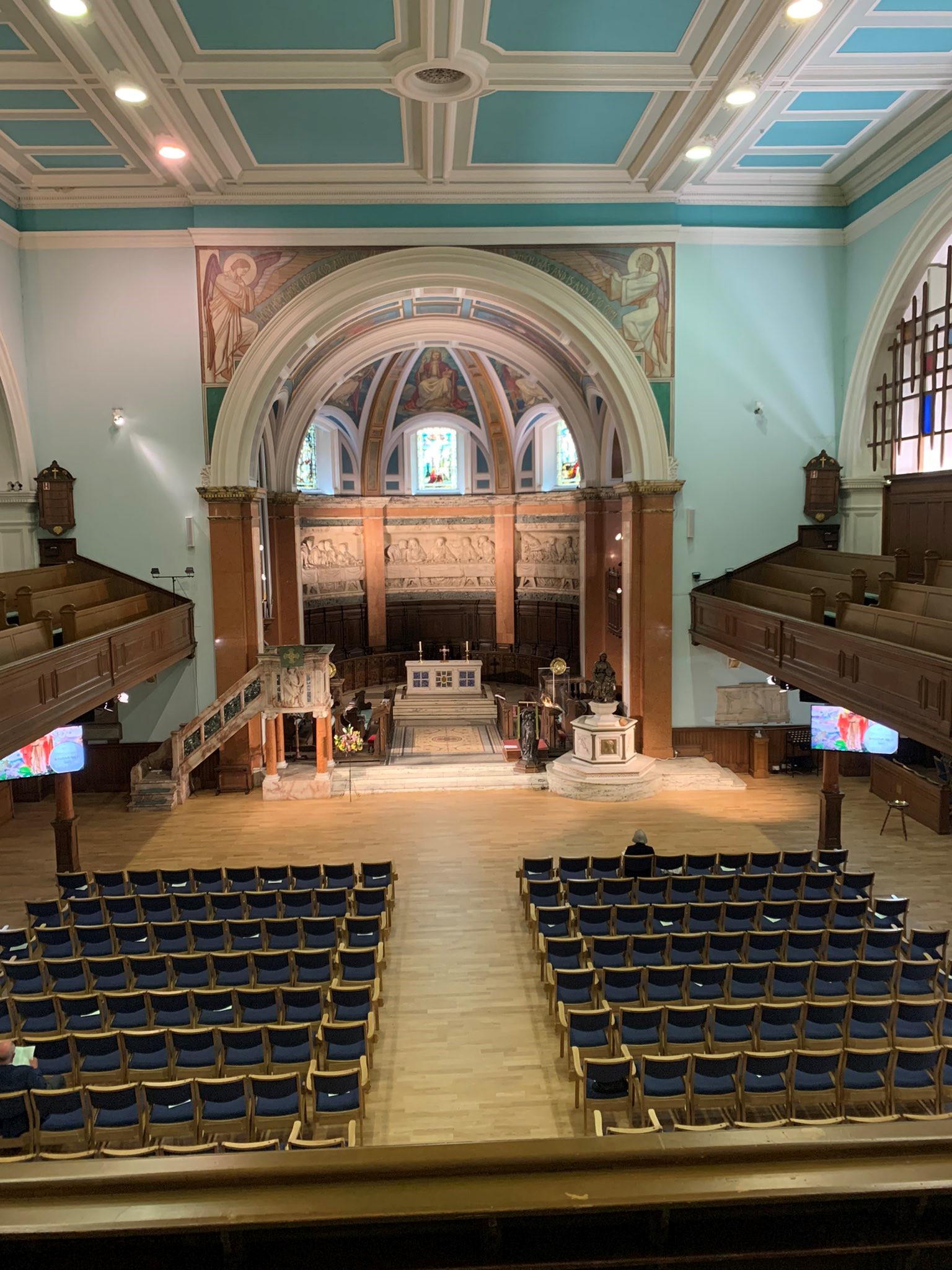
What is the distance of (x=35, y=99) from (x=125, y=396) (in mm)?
5102

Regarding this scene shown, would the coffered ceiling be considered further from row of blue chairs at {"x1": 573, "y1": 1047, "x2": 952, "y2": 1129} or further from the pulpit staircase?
row of blue chairs at {"x1": 573, "y1": 1047, "x2": 952, "y2": 1129}

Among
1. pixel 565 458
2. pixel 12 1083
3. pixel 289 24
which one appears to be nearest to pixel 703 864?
pixel 12 1083

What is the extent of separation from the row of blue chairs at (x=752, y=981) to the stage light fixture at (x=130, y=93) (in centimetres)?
1238

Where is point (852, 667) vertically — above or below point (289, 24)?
below

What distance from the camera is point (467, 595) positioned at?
2934 cm

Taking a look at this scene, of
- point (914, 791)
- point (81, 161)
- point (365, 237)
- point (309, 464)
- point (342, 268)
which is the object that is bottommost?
point (914, 791)

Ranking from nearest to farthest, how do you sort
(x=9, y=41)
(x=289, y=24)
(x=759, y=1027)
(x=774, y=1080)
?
(x=774, y=1080) → (x=759, y=1027) → (x=289, y=24) → (x=9, y=41)

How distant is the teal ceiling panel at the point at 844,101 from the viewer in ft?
43.8

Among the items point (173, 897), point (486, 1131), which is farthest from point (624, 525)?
point (486, 1131)

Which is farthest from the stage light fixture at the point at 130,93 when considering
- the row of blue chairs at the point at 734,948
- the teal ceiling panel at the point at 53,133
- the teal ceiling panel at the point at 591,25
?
the row of blue chairs at the point at 734,948

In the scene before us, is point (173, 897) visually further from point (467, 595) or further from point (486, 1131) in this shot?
point (467, 595)

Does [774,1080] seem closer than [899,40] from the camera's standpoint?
Yes

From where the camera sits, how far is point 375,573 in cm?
2872

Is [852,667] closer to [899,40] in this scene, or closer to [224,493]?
[899,40]
